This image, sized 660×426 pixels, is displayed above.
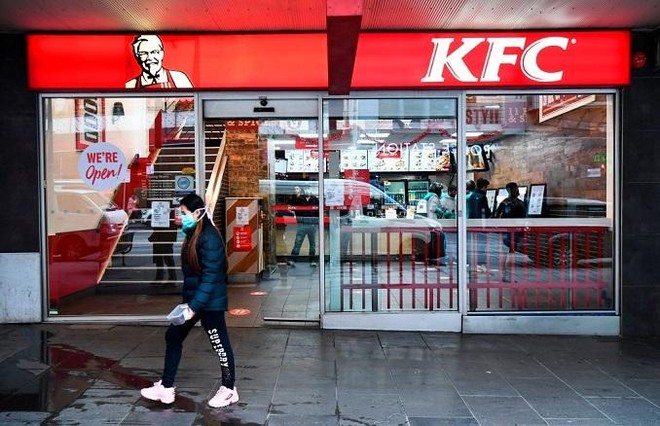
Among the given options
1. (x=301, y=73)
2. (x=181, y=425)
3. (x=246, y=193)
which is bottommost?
(x=181, y=425)

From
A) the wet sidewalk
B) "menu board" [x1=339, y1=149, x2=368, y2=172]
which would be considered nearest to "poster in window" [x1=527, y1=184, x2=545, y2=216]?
the wet sidewalk

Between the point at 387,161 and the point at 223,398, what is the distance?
373 centimetres

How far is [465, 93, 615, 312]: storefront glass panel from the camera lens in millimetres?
7129

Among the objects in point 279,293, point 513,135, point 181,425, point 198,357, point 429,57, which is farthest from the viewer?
point 279,293

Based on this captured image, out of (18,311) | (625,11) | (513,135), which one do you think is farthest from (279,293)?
(625,11)

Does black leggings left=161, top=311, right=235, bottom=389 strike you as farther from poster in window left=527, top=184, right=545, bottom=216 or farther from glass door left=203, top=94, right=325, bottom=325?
poster in window left=527, top=184, right=545, bottom=216

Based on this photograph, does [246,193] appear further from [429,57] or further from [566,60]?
[566,60]

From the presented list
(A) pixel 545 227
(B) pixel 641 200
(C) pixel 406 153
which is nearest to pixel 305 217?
(C) pixel 406 153

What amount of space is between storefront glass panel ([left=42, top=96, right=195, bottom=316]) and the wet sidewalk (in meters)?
1.14

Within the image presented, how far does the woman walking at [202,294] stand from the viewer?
14.3ft

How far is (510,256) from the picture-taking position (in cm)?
716

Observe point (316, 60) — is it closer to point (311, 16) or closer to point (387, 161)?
point (311, 16)

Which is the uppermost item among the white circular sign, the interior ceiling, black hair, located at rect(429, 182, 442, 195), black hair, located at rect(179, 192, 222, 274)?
the interior ceiling

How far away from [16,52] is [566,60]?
6.50 metres
